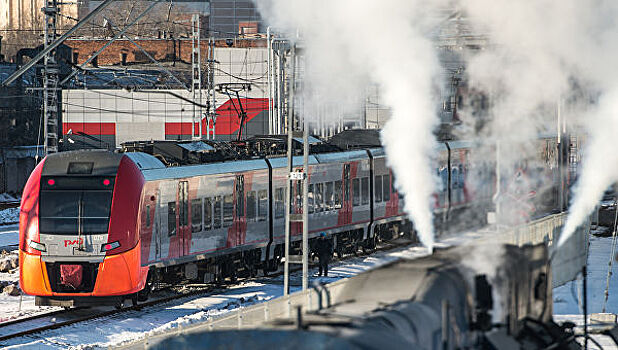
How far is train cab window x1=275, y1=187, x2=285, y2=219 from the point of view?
24.7 m

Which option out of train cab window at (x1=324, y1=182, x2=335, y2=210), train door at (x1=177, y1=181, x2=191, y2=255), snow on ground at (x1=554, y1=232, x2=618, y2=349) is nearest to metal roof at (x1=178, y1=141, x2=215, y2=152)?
train door at (x1=177, y1=181, x2=191, y2=255)

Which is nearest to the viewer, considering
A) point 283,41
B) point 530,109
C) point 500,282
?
point 500,282

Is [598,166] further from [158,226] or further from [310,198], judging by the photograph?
[310,198]

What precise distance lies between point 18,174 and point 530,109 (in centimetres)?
4513

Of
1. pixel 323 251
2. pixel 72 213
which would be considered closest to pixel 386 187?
Result: pixel 323 251

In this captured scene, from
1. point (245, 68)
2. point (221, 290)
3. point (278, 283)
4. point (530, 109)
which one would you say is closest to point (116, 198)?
point (221, 290)

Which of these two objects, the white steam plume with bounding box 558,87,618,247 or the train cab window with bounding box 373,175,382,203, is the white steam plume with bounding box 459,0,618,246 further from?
the train cab window with bounding box 373,175,382,203

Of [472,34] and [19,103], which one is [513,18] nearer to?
[472,34]

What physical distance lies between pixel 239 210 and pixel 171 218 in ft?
9.52

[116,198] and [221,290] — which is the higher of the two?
[116,198]

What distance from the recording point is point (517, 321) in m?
8.47

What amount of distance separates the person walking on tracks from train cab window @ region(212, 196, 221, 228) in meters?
3.44

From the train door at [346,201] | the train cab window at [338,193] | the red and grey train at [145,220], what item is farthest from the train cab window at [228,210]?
the train door at [346,201]

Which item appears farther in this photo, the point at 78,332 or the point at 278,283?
the point at 278,283
